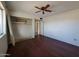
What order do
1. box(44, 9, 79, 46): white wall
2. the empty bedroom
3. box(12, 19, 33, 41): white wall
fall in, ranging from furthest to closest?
1. box(12, 19, 33, 41): white wall
2. box(44, 9, 79, 46): white wall
3. the empty bedroom

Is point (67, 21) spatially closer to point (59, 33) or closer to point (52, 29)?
point (59, 33)

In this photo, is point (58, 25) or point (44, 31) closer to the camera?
point (58, 25)

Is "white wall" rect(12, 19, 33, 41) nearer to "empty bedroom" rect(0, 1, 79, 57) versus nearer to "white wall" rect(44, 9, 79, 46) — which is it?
"empty bedroom" rect(0, 1, 79, 57)

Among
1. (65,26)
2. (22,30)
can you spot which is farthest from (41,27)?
(65,26)

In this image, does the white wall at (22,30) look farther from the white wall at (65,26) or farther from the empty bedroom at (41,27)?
the white wall at (65,26)

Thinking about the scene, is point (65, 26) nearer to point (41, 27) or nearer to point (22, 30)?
point (41, 27)

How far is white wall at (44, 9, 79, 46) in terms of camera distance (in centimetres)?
509

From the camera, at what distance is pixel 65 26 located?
19.2 feet

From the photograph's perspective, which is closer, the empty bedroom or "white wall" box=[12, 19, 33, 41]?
the empty bedroom

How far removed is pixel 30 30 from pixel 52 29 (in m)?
2.11

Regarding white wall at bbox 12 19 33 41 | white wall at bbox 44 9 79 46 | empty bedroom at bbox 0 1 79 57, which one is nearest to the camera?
empty bedroom at bbox 0 1 79 57

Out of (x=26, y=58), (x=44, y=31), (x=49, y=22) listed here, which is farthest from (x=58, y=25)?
(x=26, y=58)

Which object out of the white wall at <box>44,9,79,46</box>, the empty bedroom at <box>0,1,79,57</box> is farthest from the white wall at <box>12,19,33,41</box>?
the white wall at <box>44,9,79,46</box>

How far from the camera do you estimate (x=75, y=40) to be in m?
5.15
